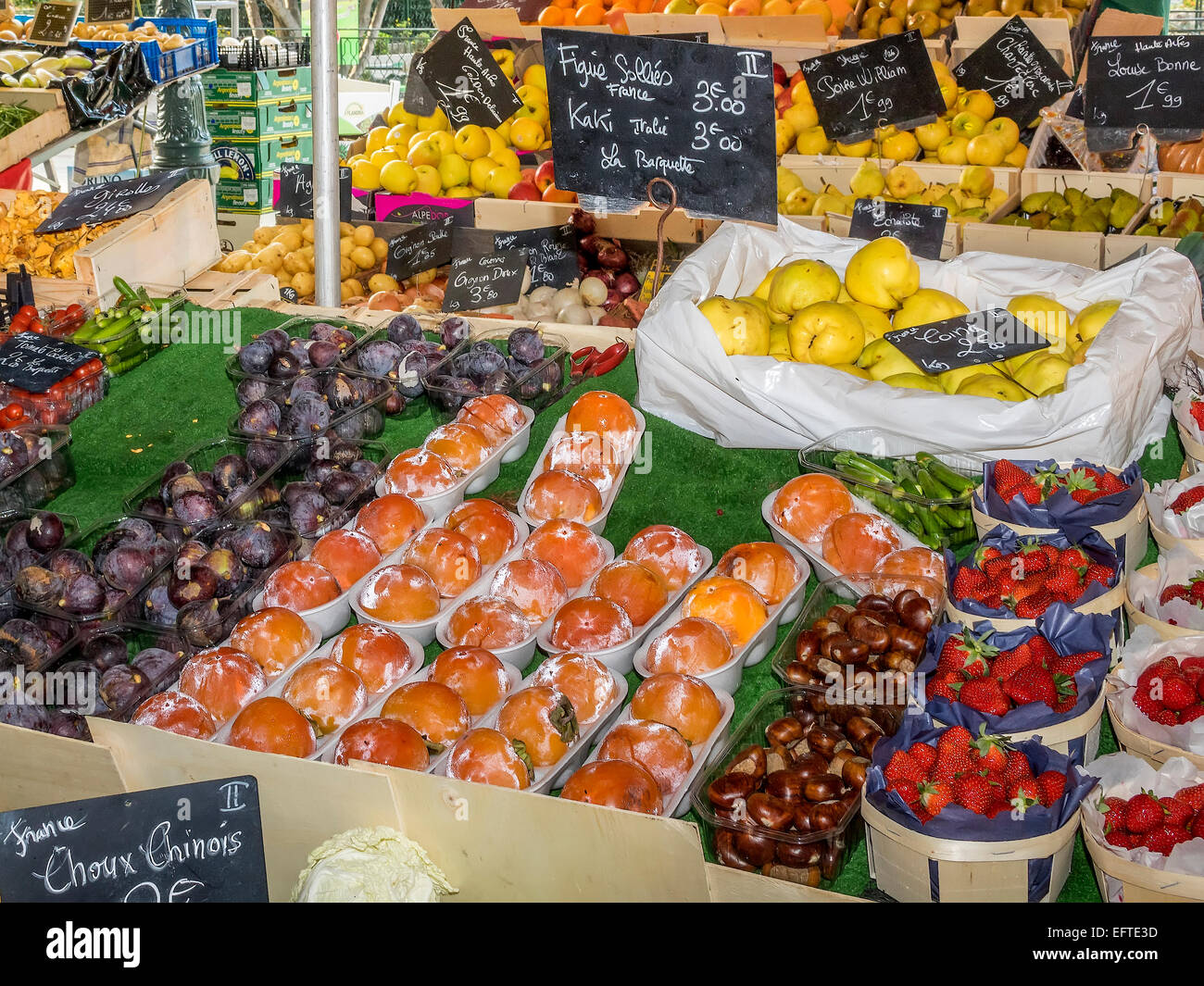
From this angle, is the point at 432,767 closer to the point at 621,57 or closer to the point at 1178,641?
the point at 1178,641

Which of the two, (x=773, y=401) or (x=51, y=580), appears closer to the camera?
(x=51, y=580)

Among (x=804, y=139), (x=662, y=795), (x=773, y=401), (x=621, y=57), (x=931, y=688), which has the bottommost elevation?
(x=662, y=795)

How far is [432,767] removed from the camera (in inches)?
76.0

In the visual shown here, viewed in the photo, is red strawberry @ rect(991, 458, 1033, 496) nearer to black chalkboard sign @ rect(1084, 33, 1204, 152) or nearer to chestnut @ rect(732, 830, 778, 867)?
chestnut @ rect(732, 830, 778, 867)

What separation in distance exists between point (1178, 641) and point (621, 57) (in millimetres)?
2098

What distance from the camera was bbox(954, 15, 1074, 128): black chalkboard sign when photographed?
5.00m

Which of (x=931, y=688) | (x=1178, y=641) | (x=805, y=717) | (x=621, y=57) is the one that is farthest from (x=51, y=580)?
(x=1178, y=641)

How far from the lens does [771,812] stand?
5.92 ft

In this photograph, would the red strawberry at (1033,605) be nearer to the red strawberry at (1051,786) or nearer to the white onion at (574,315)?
the red strawberry at (1051,786)

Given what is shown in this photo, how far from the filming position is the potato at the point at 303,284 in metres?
4.57

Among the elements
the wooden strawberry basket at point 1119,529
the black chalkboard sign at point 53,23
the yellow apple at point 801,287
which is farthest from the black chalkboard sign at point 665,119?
the black chalkboard sign at point 53,23

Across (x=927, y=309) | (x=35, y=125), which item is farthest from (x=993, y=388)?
(x=35, y=125)

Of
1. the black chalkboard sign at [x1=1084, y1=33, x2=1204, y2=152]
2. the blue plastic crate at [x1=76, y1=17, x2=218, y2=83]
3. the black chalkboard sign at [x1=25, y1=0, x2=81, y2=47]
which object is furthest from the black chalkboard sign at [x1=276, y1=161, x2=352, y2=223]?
the black chalkboard sign at [x1=1084, y1=33, x2=1204, y2=152]

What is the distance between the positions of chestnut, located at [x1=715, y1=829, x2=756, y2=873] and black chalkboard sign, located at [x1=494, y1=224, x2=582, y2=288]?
2.75m
